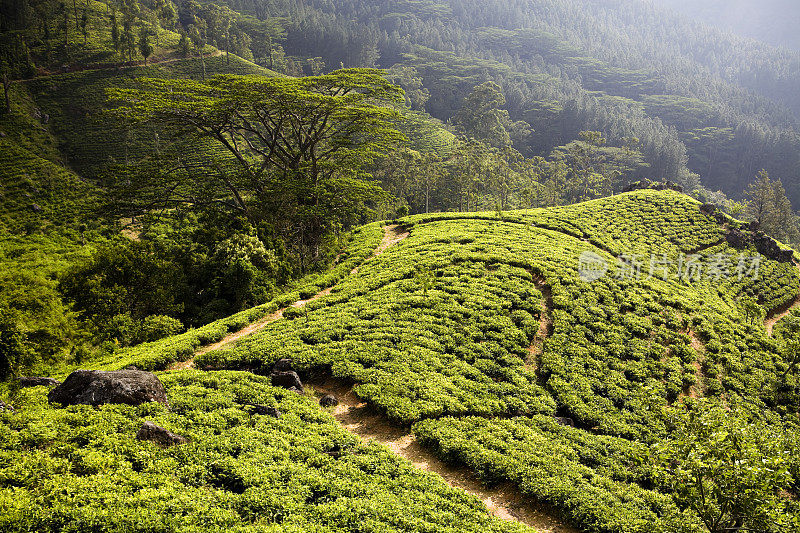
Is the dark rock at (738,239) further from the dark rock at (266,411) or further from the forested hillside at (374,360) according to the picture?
the dark rock at (266,411)

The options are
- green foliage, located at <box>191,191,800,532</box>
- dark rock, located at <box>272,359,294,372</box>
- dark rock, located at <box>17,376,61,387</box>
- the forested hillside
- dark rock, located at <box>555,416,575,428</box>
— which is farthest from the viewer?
dark rock, located at <box>272,359,294,372</box>

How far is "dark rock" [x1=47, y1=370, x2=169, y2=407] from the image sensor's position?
40.7 ft

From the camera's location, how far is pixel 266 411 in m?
14.3

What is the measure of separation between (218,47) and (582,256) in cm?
16417

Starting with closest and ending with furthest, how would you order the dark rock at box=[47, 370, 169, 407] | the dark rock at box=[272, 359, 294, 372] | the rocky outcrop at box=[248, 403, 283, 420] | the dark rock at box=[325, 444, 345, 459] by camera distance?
1. the dark rock at box=[47, 370, 169, 407]
2. the dark rock at box=[325, 444, 345, 459]
3. the rocky outcrop at box=[248, 403, 283, 420]
4. the dark rock at box=[272, 359, 294, 372]

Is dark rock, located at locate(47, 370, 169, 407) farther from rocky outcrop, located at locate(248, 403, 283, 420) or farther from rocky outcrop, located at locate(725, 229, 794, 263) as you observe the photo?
rocky outcrop, located at locate(725, 229, 794, 263)

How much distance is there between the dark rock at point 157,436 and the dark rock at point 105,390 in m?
2.00

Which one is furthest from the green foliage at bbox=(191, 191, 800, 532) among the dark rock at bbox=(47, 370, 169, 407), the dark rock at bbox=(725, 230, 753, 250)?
the dark rock at bbox=(725, 230, 753, 250)

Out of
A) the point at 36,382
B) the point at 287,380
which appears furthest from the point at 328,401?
the point at 36,382

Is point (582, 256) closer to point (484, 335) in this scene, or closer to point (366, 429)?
point (484, 335)

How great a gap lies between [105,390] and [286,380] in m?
6.47

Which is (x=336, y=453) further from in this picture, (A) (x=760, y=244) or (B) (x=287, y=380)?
(A) (x=760, y=244)

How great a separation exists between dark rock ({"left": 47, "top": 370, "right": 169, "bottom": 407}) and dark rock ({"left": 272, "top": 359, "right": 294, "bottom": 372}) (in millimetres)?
5059

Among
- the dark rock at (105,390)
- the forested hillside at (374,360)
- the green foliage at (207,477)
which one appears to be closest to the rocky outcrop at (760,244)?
the forested hillside at (374,360)
